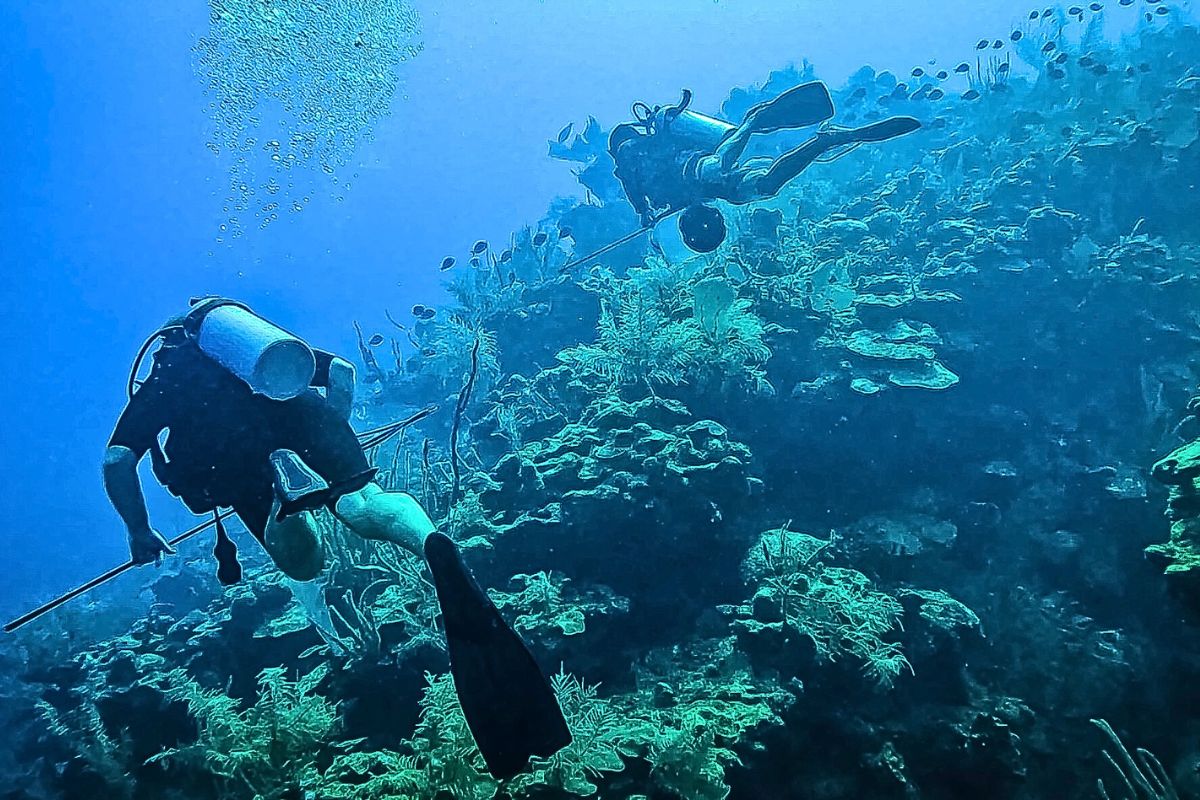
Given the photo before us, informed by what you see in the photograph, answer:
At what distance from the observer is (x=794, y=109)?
4996 mm

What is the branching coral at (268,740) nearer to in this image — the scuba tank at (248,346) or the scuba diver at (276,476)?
the scuba diver at (276,476)

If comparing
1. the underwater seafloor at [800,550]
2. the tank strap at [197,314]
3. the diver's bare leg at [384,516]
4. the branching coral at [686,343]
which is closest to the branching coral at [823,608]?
the underwater seafloor at [800,550]

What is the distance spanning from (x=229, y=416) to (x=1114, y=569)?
6620 mm

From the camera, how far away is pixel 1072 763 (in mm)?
3861

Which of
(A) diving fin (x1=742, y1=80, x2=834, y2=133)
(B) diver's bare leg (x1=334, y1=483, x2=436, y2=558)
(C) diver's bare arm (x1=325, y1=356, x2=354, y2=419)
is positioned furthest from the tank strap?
(A) diving fin (x1=742, y1=80, x2=834, y2=133)

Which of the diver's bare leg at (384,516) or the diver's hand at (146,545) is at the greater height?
the diver's hand at (146,545)

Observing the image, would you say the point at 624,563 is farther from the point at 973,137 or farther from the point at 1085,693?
the point at 973,137

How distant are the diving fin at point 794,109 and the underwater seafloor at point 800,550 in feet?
6.51

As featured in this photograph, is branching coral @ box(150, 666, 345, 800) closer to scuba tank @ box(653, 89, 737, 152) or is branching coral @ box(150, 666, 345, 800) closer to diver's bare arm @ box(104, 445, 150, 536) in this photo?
diver's bare arm @ box(104, 445, 150, 536)

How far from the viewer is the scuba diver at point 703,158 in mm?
4977

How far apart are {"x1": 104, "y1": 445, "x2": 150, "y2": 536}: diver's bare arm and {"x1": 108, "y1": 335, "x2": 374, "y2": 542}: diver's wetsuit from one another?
0.17ft

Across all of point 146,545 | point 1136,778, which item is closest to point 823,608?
point 1136,778

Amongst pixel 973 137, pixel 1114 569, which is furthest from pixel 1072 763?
pixel 973 137

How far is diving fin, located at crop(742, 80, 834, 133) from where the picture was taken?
4973 millimetres
